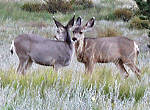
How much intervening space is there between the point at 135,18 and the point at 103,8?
4203 millimetres

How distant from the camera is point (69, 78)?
4.95 meters

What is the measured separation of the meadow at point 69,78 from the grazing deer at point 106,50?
172mm

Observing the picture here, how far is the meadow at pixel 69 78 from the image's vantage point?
358 centimetres

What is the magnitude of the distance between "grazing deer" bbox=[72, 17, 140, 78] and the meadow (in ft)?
0.56

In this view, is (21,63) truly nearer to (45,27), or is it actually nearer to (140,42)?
(140,42)

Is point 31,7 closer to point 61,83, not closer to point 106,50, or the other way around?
point 106,50

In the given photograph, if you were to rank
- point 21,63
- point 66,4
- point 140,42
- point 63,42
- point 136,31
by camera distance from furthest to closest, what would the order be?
point 66,4
point 136,31
point 140,42
point 63,42
point 21,63

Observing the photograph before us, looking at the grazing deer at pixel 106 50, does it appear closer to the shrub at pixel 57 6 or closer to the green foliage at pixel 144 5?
the green foliage at pixel 144 5

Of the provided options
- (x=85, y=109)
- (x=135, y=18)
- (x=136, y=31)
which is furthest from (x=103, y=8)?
(x=85, y=109)

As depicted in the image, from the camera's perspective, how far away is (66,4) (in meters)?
20.3

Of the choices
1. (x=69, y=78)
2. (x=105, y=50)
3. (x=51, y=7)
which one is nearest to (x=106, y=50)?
(x=105, y=50)

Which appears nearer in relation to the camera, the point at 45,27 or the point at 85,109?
the point at 85,109

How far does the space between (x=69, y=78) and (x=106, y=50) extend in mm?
2827

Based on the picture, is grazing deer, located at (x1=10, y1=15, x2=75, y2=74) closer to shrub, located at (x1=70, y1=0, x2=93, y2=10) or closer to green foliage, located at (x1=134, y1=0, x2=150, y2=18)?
green foliage, located at (x1=134, y1=0, x2=150, y2=18)
